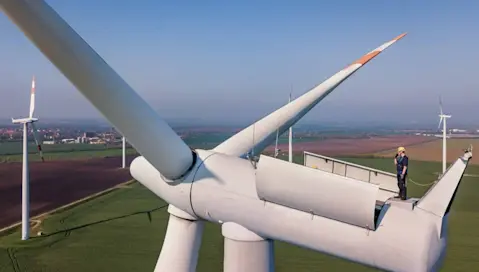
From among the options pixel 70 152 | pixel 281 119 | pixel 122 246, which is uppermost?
pixel 281 119

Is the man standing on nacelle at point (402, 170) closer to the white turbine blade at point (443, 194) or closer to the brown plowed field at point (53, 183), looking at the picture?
the white turbine blade at point (443, 194)

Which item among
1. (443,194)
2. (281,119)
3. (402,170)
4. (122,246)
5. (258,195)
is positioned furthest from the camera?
(122,246)

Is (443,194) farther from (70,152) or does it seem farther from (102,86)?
(70,152)

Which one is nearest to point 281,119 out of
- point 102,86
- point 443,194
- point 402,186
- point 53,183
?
point 402,186

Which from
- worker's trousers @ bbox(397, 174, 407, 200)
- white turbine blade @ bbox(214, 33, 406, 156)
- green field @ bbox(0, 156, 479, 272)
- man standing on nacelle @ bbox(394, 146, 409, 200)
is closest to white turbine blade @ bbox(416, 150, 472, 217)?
man standing on nacelle @ bbox(394, 146, 409, 200)

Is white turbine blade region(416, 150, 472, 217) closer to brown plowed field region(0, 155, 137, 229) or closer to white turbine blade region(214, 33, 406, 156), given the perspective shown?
white turbine blade region(214, 33, 406, 156)

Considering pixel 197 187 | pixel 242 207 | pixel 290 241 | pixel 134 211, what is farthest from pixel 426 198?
pixel 134 211
